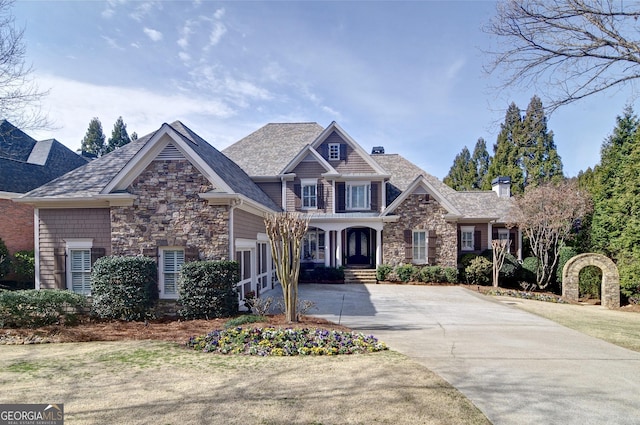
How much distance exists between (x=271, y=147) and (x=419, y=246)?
11219 millimetres

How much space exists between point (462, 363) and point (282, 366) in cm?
319

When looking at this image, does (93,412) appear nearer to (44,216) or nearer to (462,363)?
(462,363)

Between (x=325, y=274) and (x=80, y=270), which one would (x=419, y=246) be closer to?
(x=325, y=274)

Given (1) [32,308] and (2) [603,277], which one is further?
(2) [603,277]

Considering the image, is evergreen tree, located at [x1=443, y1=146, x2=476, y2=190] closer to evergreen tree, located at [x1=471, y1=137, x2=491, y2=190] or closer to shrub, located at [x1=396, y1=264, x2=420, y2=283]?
evergreen tree, located at [x1=471, y1=137, x2=491, y2=190]

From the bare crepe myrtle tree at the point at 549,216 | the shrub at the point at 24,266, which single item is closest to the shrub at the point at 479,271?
the bare crepe myrtle tree at the point at 549,216

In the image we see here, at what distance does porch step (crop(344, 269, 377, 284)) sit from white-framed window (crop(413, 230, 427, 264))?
249cm

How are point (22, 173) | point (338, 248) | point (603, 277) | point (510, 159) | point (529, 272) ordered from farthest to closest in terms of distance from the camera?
point (510, 159), point (338, 248), point (529, 272), point (22, 173), point (603, 277)

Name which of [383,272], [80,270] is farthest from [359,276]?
[80,270]

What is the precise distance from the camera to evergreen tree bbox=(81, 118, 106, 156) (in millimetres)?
41812

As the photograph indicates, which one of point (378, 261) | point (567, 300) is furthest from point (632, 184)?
point (378, 261)

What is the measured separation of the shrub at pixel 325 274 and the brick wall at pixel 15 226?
12.9 metres

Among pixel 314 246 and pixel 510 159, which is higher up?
pixel 510 159

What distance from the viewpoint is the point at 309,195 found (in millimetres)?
20844
